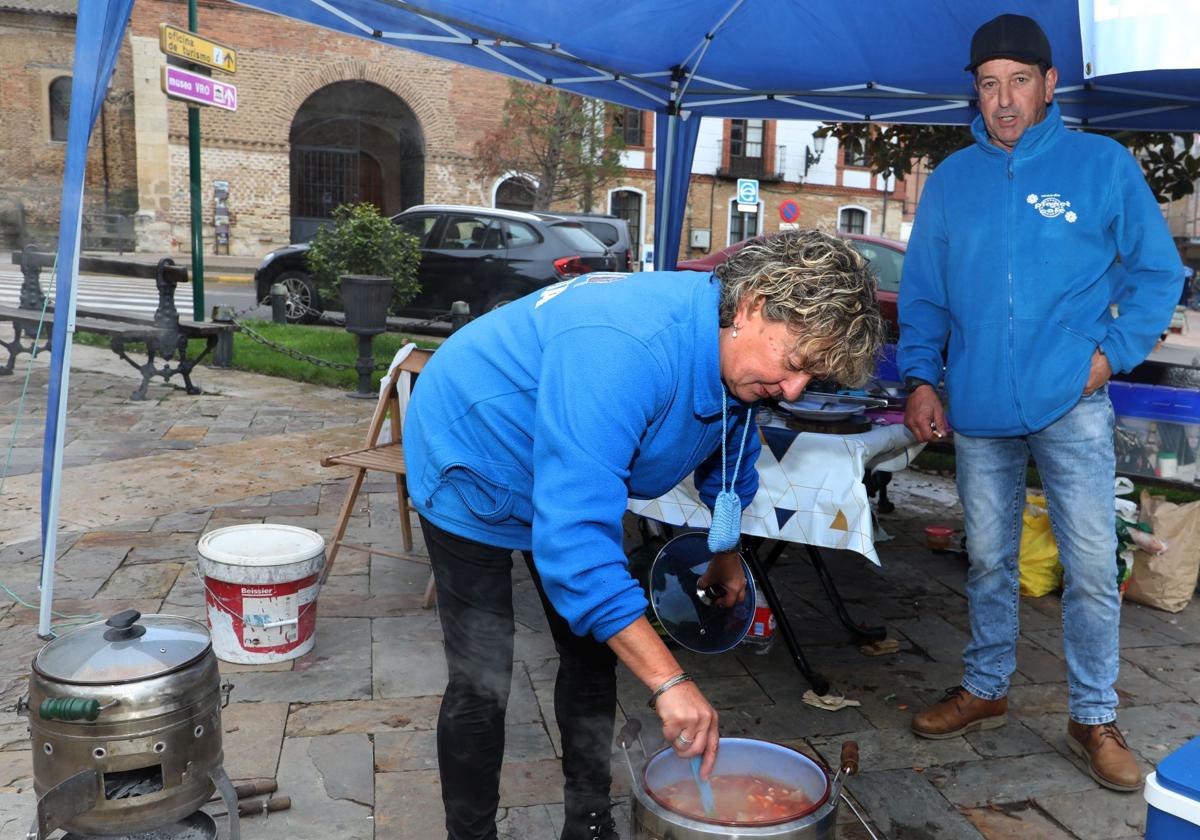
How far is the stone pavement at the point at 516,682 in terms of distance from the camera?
2.71 metres

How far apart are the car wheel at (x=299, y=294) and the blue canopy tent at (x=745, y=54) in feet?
27.2

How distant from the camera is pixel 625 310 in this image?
68.0 inches

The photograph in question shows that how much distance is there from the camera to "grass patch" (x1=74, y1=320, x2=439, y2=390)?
9.45 m

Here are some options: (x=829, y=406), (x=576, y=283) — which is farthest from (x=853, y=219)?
(x=576, y=283)

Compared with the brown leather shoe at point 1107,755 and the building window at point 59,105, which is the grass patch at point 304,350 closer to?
the brown leather shoe at point 1107,755

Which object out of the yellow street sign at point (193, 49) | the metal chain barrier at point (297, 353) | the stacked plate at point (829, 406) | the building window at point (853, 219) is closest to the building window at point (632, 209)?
the building window at point (853, 219)

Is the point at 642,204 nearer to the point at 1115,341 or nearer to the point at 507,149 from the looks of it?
the point at 507,149

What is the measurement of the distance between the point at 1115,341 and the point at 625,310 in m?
1.74

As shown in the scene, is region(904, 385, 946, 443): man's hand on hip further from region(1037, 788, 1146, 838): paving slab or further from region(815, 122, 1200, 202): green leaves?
region(815, 122, 1200, 202): green leaves

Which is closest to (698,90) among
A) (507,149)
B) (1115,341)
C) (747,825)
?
(1115,341)

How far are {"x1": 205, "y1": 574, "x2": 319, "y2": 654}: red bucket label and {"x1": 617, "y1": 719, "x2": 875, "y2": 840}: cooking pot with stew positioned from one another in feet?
6.19

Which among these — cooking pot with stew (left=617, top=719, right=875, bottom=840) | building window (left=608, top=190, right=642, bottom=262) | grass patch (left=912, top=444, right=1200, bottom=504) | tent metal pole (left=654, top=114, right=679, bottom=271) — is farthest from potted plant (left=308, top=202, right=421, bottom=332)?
building window (left=608, top=190, right=642, bottom=262)

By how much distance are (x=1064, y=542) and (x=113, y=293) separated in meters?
16.7

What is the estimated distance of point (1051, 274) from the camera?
281cm
